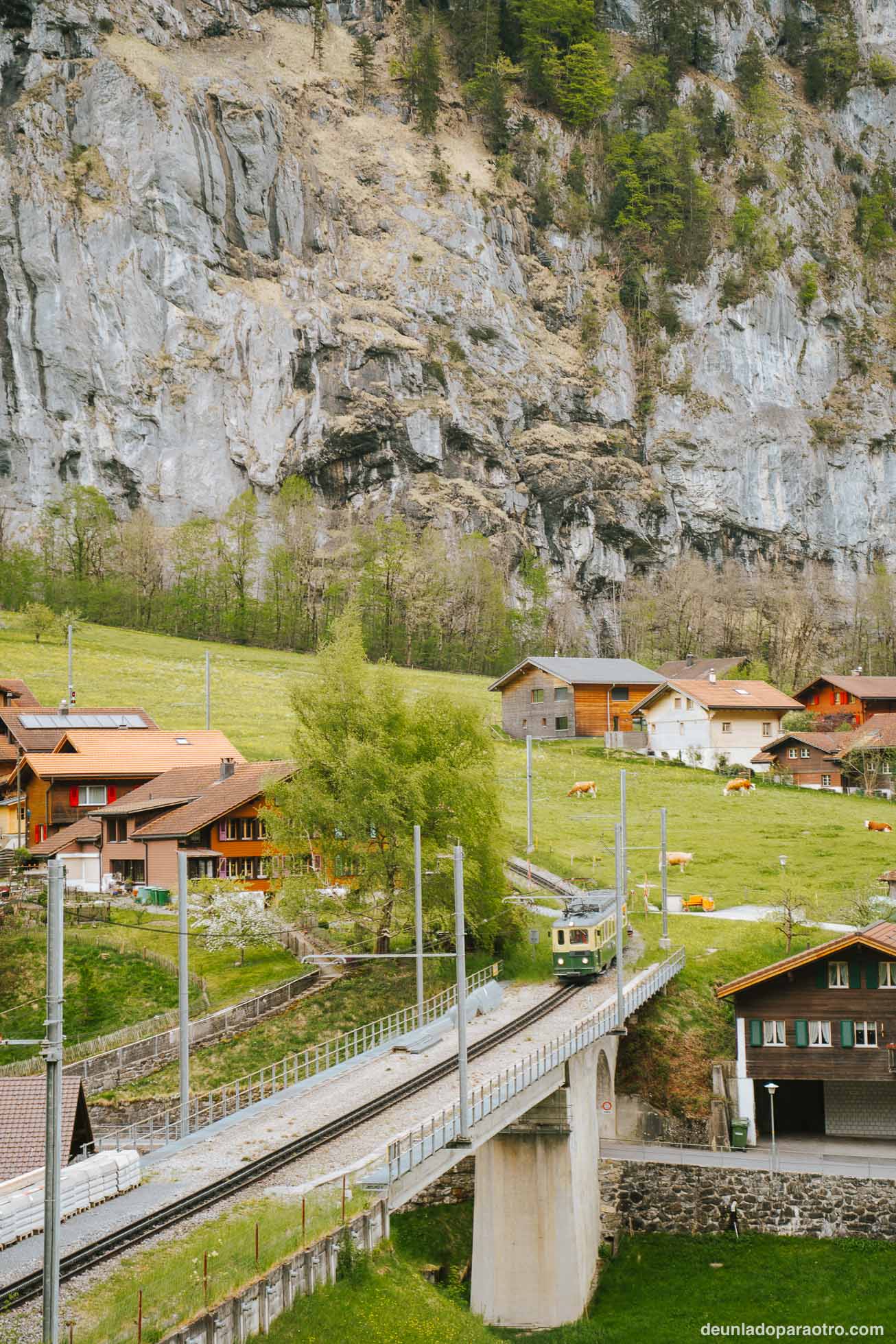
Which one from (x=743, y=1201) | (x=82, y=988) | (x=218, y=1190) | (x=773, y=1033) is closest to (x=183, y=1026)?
(x=218, y=1190)

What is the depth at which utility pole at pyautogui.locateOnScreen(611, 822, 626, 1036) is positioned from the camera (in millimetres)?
34969

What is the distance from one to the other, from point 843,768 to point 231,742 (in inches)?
1404

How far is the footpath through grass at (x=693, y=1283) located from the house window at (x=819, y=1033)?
255 inches

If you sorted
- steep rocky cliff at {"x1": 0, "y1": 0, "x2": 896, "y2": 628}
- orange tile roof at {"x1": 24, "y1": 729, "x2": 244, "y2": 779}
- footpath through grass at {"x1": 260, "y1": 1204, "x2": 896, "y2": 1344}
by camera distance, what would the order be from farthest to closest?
1. steep rocky cliff at {"x1": 0, "y1": 0, "x2": 896, "y2": 628}
2. orange tile roof at {"x1": 24, "y1": 729, "x2": 244, "y2": 779}
3. footpath through grass at {"x1": 260, "y1": 1204, "x2": 896, "y2": 1344}

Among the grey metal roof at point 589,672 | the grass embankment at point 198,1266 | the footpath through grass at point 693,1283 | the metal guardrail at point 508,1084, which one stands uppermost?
the grey metal roof at point 589,672

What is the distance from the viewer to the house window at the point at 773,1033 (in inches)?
1544

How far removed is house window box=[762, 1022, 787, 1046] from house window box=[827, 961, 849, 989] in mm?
2008

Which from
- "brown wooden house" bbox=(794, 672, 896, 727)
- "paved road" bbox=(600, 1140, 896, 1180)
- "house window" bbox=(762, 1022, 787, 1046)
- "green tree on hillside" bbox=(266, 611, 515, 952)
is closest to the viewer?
"paved road" bbox=(600, 1140, 896, 1180)

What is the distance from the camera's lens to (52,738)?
65250mm

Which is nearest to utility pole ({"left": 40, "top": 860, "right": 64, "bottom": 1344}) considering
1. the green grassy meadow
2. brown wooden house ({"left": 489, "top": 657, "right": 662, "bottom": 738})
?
the green grassy meadow

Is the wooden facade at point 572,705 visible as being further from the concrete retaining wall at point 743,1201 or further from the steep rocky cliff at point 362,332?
the steep rocky cliff at point 362,332

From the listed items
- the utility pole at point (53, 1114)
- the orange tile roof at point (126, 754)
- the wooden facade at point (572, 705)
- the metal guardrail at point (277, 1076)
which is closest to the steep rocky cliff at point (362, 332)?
the wooden facade at point (572, 705)

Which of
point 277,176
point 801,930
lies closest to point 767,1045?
point 801,930

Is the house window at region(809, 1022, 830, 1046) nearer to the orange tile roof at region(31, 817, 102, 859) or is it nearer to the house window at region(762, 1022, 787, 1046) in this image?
the house window at region(762, 1022, 787, 1046)
